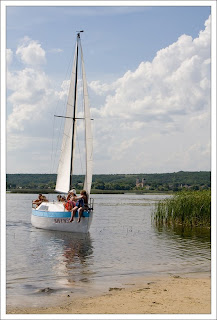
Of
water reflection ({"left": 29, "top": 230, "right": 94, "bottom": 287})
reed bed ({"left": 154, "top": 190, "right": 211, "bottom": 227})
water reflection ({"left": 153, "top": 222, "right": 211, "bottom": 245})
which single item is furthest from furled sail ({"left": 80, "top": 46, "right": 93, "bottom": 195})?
reed bed ({"left": 154, "top": 190, "right": 211, "bottom": 227})

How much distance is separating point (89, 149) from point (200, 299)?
17236 millimetres

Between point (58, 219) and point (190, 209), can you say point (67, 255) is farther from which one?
point (190, 209)

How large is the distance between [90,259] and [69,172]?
36.4 ft

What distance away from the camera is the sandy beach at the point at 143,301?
1074 centimetres

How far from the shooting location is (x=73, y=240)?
2475 cm

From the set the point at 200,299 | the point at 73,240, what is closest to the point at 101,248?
the point at 73,240

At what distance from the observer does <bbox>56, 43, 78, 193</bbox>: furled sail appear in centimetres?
2944

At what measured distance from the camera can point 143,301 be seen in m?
11.6

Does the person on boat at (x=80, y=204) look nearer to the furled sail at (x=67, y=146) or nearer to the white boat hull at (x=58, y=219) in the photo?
the white boat hull at (x=58, y=219)

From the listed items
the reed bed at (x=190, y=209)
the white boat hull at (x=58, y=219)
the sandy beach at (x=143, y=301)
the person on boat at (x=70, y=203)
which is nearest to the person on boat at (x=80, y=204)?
the person on boat at (x=70, y=203)

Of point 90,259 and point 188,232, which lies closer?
point 90,259

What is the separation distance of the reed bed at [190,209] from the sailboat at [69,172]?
6.53 meters

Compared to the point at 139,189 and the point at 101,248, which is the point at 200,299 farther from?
the point at 139,189

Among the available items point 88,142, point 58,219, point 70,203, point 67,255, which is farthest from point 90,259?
point 88,142
